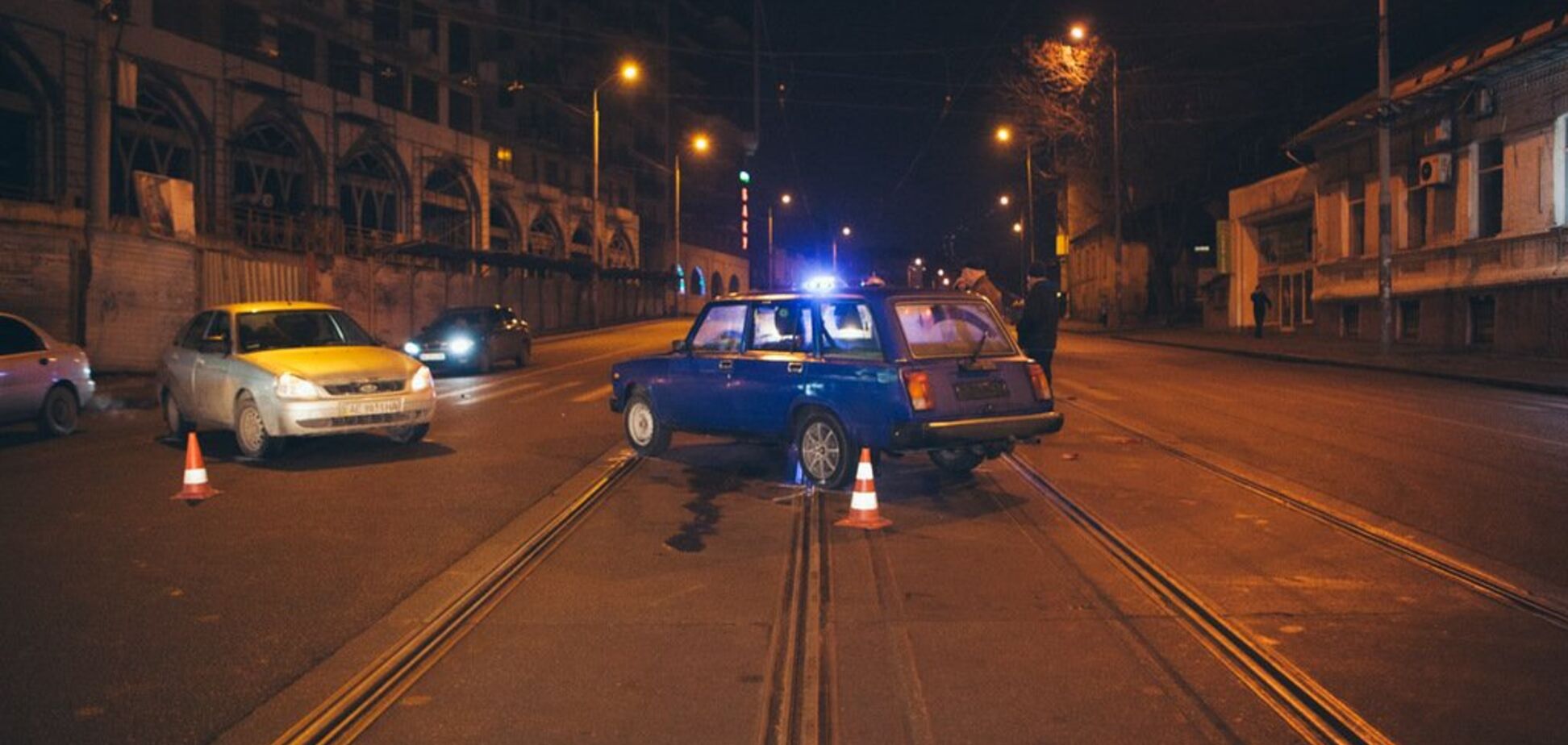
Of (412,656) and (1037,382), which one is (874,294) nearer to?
(1037,382)

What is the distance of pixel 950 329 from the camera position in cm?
986

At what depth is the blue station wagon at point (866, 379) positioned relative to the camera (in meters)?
9.15

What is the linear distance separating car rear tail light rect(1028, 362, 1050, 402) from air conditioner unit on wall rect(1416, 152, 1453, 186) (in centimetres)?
2350

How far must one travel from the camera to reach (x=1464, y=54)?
28453 millimetres

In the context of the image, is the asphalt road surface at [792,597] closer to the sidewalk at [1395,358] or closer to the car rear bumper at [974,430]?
the car rear bumper at [974,430]

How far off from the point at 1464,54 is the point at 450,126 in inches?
1542

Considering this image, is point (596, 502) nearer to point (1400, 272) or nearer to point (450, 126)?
point (1400, 272)

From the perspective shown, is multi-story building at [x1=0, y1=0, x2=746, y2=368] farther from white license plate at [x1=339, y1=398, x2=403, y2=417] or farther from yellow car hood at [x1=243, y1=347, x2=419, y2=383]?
white license plate at [x1=339, y1=398, x2=403, y2=417]

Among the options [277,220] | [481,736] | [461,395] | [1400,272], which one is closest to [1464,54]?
[1400,272]

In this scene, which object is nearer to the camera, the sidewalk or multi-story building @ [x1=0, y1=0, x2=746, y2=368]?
the sidewalk

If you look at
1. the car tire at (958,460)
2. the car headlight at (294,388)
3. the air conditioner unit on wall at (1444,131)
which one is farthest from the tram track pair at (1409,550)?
the air conditioner unit on wall at (1444,131)

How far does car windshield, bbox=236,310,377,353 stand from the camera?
41.1 feet

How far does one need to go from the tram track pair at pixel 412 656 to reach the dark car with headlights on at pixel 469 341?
1899cm

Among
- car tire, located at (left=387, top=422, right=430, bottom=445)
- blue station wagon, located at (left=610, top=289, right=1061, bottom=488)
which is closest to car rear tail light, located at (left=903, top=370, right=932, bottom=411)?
blue station wagon, located at (left=610, top=289, right=1061, bottom=488)
